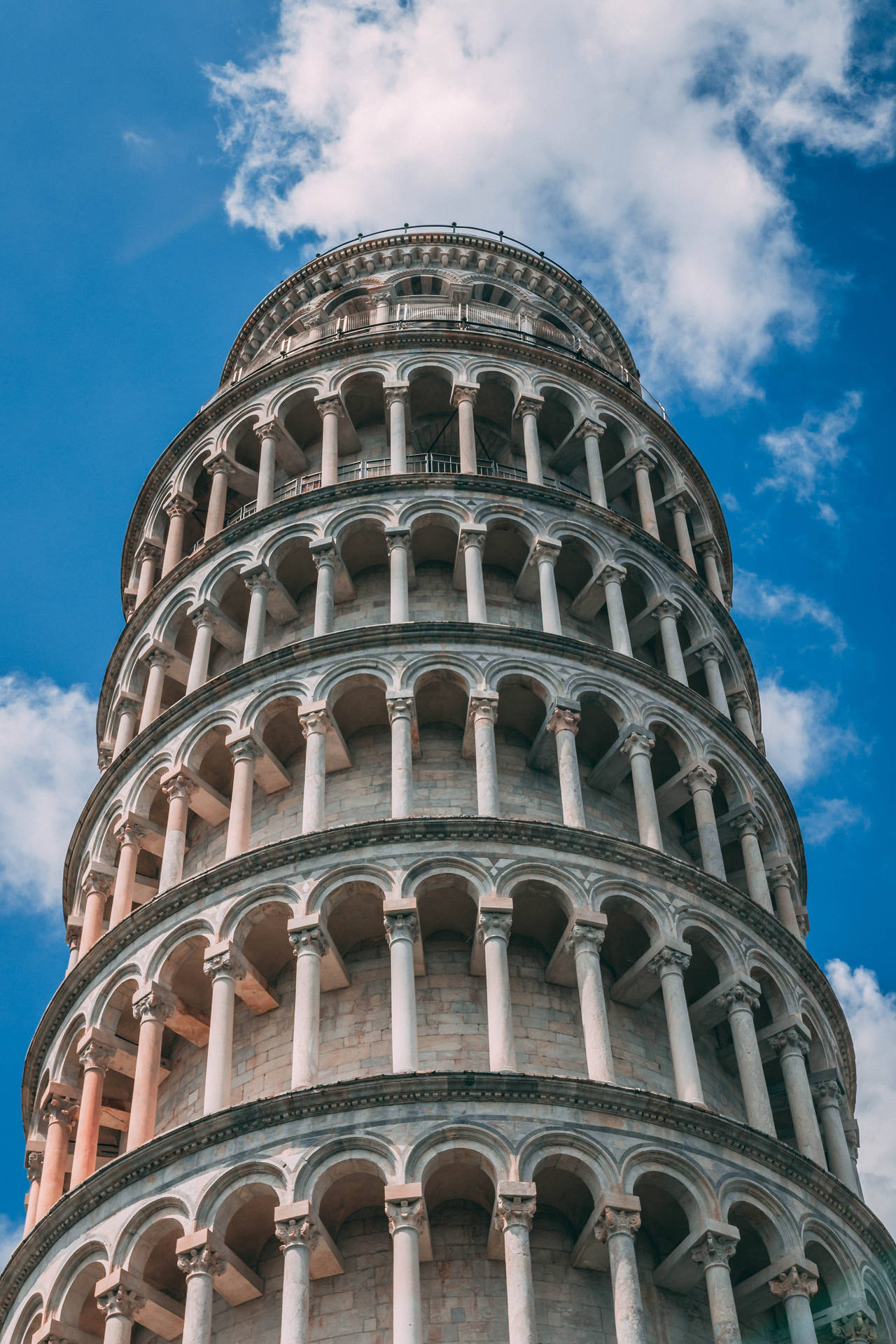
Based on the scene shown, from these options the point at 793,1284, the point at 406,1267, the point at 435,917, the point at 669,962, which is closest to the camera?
the point at 406,1267

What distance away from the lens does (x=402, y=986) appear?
22500 mm

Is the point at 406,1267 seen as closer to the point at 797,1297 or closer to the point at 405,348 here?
the point at 797,1297

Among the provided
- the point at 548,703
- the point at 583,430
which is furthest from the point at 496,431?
the point at 548,703

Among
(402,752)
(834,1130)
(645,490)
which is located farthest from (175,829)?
(645,490)

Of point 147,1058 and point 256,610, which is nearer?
point 147,1058

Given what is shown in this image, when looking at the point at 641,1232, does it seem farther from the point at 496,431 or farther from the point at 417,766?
the point at 496,431

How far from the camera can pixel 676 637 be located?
30.7 metres

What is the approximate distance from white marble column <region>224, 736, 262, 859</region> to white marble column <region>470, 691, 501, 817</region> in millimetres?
3350

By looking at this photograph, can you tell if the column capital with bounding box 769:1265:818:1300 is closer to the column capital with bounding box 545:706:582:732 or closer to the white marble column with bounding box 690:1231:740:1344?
the white marble column with bounding box 690:1231:740:1344

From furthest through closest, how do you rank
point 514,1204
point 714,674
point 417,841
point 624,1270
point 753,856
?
point 714,674 → point 753,856 → point 417,841 → point 514,1204 → point 624,1270

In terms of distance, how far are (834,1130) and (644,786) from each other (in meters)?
5.59

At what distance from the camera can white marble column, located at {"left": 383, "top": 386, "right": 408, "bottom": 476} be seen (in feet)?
104

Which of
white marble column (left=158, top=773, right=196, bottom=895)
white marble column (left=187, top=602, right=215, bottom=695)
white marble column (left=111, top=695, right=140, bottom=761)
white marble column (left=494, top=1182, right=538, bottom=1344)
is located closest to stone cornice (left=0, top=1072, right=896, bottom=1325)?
white marble column (left=494, top=1182, right=538, bottom=1344)

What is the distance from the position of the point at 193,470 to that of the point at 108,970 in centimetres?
1248
